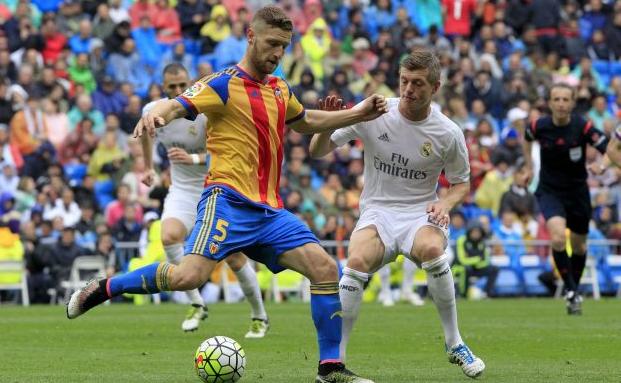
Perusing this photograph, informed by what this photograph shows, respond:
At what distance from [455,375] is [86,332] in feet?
19.3

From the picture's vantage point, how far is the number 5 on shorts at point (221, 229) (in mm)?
8906

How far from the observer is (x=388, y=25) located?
3148cm

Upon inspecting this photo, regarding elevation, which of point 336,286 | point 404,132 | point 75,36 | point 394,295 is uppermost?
point 75,36

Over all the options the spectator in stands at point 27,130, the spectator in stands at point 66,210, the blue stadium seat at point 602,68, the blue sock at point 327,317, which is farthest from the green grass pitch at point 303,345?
the blue stadium seat at point 602,68

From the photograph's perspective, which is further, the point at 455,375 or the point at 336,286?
the point at 455,375

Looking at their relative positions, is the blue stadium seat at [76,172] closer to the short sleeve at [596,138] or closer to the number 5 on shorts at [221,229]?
the short sleeve at [596,138]

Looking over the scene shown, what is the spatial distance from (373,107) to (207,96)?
1.20 m

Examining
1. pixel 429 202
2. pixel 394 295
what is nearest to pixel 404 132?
pixel 429 202

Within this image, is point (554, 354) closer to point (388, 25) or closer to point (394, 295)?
point (394, 295)

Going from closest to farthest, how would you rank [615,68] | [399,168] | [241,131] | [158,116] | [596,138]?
[158,116]
[241,131]
[399,168]
[596,138]
[615,68]

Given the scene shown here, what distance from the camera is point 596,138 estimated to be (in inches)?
656

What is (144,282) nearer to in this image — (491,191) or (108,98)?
(108,98)

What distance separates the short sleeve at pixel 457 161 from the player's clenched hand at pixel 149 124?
8.93 ft

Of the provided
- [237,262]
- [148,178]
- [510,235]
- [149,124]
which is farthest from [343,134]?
[510,235]
